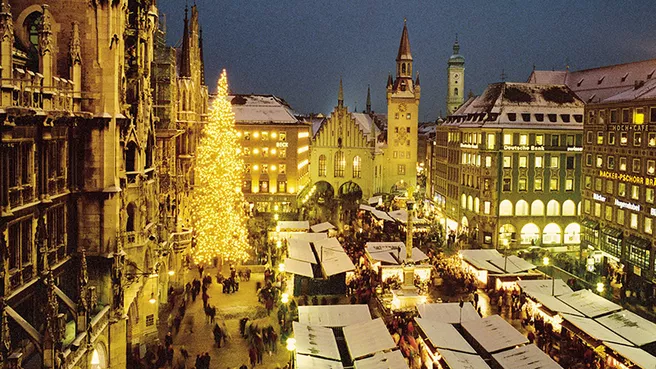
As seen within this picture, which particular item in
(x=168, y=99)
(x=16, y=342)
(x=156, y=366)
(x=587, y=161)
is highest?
(x=168, y=99)

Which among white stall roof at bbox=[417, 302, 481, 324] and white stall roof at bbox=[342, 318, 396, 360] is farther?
white stall roof at bbox=[417, 302, 481, 324]

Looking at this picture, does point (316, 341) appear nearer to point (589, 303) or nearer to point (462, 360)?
point (462, 360)

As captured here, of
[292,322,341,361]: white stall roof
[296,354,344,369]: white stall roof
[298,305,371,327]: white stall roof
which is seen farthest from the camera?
[298,305,371,327]: white stall roof

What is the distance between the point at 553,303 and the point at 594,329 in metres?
3.89

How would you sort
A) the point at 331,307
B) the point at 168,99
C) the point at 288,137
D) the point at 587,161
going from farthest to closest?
1. the point at 288,137
2. the point at 587,161
3. the point at 168,99
4. the point at 331,307

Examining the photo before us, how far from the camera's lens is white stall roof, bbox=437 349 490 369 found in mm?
22172

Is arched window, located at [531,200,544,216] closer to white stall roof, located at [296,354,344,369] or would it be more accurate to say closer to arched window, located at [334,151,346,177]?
arched window, located at [334,151,346,177]

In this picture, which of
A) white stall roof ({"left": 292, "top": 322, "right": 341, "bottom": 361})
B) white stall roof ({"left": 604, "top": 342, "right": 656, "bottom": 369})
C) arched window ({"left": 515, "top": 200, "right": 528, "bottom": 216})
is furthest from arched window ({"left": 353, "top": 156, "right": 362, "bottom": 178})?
white stall roof ({"left": 604, "top": 342, "right": 656, "bottom": 369})

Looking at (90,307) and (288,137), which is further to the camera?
(288,137)

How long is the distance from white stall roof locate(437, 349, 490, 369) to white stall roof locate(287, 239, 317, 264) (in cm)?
1622

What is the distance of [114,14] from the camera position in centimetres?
2169

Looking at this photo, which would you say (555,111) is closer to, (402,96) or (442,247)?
(442,247)

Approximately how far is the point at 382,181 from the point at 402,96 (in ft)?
43.4

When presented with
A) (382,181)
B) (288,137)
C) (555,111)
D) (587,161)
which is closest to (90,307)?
(587,161)
